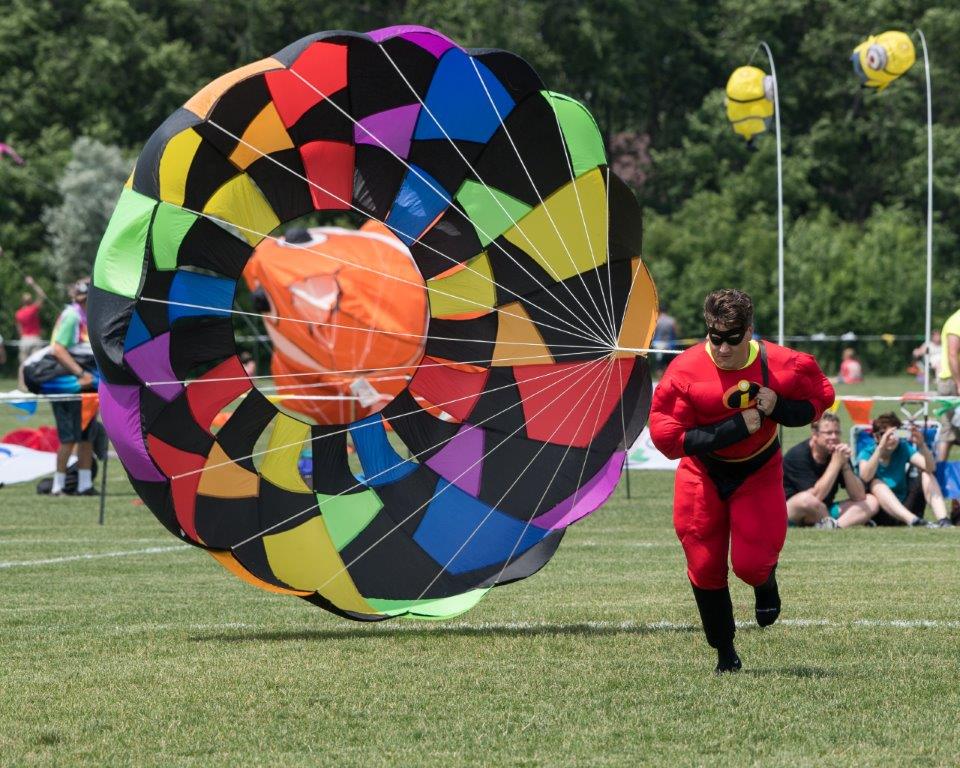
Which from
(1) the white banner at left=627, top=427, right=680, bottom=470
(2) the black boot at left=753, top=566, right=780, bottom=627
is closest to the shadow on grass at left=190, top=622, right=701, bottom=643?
(2) the black boot at left=753, top=566, right=780, bottom=627

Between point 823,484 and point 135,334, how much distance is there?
6.23 metres

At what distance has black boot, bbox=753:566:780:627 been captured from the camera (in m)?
7.08

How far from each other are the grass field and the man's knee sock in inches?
5.7

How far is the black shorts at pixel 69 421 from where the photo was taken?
14367mm

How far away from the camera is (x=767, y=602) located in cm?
713

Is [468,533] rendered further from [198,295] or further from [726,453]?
[726,453]

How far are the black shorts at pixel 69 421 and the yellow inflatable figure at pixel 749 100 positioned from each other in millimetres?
10602

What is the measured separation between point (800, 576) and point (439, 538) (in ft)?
8.11

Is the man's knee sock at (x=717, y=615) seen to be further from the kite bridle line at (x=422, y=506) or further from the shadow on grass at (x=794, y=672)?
the kite bridle line at (x=422, y=506)

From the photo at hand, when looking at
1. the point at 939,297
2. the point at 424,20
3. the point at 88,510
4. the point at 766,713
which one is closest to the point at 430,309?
the point at 766,713

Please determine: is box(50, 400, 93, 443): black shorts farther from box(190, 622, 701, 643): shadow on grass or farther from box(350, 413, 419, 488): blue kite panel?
box(190, 622, 701, 643): shadow on grass

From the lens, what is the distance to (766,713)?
235 inches

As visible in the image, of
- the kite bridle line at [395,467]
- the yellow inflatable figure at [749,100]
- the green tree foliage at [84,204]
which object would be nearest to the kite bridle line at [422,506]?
the kite bridle line at [395,467]

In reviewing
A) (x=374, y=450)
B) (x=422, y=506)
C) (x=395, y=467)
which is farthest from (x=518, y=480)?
(x=374, y=450)
